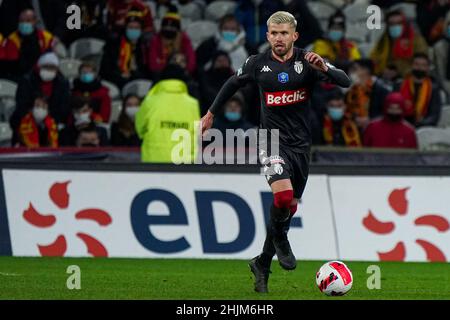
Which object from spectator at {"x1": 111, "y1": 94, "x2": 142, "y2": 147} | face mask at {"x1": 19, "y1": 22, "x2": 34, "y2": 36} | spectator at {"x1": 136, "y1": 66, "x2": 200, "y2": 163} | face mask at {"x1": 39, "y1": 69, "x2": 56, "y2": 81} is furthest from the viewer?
face mask at {"x1": 19, "y1": 22, "x2": 34, "y2": 36}

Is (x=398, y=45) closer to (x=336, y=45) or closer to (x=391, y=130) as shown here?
(x=336, y=45)

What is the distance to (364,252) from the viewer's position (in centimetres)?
1520

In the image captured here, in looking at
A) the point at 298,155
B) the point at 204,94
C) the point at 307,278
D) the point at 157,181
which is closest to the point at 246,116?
the point at 204,94

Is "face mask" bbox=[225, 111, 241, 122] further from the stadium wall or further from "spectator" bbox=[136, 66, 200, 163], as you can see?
the stadium wall

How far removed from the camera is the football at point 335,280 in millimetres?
10773

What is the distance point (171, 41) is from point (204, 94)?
1.05m

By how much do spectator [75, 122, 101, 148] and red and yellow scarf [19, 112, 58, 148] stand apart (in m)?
0.40

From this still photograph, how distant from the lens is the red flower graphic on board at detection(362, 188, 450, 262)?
15.2 meters

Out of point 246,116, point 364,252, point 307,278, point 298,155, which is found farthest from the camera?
point 246,116

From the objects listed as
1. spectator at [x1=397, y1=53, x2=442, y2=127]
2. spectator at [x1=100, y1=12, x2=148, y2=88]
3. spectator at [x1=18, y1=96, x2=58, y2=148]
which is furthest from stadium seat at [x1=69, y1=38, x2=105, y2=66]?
spectator at [x1=397, y1=53, x2=442, y2=127]

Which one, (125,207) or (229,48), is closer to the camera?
(125,207)

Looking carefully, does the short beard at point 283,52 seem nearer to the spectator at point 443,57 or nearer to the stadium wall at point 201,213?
the stadium wall at point 201,213

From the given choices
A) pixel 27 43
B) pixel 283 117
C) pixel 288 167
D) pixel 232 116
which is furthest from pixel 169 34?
pixel 288 167

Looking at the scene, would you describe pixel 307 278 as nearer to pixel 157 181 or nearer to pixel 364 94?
pixel 157 181
